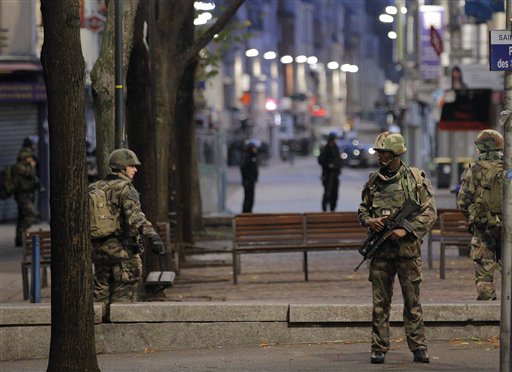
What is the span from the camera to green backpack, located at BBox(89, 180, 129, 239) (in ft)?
44.0

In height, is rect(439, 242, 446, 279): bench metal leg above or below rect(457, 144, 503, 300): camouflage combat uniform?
below

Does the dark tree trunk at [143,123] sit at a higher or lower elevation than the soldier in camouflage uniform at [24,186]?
higher

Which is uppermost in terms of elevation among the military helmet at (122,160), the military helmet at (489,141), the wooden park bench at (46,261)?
the military helmet at (489,141)

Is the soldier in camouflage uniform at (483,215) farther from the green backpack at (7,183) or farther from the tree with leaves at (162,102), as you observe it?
the green backpack at (7,183)

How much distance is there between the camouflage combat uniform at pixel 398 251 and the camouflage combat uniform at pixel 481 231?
2406mm

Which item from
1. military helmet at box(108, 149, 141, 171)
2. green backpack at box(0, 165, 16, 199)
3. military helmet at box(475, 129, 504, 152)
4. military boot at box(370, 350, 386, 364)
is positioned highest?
military helmet at box(475, 129, 504, 152)

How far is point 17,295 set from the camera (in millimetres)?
18125

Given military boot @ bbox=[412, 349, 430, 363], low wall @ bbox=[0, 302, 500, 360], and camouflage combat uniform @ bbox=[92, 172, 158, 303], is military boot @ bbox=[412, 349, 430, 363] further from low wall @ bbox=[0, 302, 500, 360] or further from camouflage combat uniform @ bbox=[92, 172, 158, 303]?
camouflage combat uniform @ bbox=[92, 172, 158, 303]

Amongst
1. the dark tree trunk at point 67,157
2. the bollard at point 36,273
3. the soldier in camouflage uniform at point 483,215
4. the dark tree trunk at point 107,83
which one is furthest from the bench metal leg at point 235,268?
the dark tree trunk at point 67,157

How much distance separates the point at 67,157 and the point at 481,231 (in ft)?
18.0

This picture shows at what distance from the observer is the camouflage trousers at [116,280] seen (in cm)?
1373

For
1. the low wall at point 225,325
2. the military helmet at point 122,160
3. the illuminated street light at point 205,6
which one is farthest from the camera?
the illuminated street light at point 205,6

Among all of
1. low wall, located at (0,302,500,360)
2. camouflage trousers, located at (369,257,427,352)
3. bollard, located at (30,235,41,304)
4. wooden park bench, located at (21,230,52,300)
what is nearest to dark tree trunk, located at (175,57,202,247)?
wooden park bench, located at (21,230,52,300)

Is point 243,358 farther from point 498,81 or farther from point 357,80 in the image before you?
point 357,80
